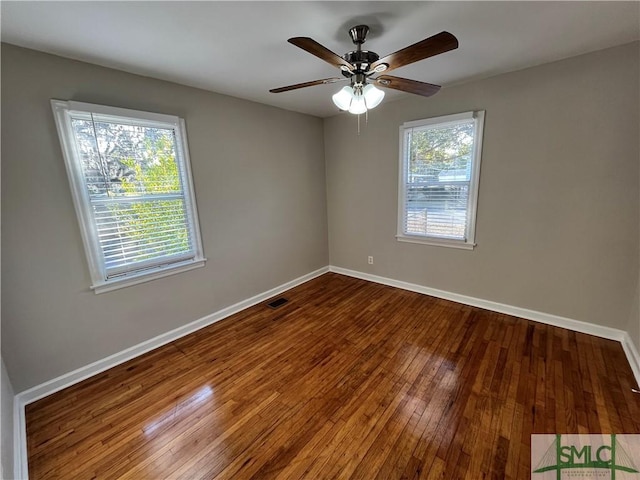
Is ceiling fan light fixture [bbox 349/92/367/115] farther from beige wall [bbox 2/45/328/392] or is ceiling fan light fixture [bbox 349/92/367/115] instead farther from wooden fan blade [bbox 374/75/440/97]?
beige wall [bbox 2/45/328/392]

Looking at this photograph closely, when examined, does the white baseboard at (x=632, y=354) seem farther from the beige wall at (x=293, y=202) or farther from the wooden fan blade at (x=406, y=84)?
the wooden fan blade at (x=406, y=84)

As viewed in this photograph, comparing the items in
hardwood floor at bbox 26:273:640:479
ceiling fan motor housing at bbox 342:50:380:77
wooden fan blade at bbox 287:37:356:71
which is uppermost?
ceiling fan motor housing at bbox 342:50:380:77

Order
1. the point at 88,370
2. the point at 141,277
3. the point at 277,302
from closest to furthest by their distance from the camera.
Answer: the point at 88,370 < the point at 141,277 < the point at 277,302

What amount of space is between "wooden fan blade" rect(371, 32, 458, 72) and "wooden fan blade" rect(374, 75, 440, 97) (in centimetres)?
12

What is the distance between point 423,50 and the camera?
4.59ft

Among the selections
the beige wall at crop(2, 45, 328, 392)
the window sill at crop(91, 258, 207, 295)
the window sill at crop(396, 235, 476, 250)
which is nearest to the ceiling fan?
the beige wall at crop(2, 45, 328, 392)

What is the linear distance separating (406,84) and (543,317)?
260 cm

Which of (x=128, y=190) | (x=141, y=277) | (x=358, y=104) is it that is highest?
(x=358, y=104)

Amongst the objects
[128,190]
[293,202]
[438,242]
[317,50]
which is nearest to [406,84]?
[317,50]

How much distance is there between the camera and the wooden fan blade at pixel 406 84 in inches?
68.6

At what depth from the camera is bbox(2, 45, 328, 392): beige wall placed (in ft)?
5.86

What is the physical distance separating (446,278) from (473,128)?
5.53 feet

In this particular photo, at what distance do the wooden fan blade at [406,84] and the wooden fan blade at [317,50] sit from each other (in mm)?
242

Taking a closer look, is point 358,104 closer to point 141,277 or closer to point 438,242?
point 438,242
